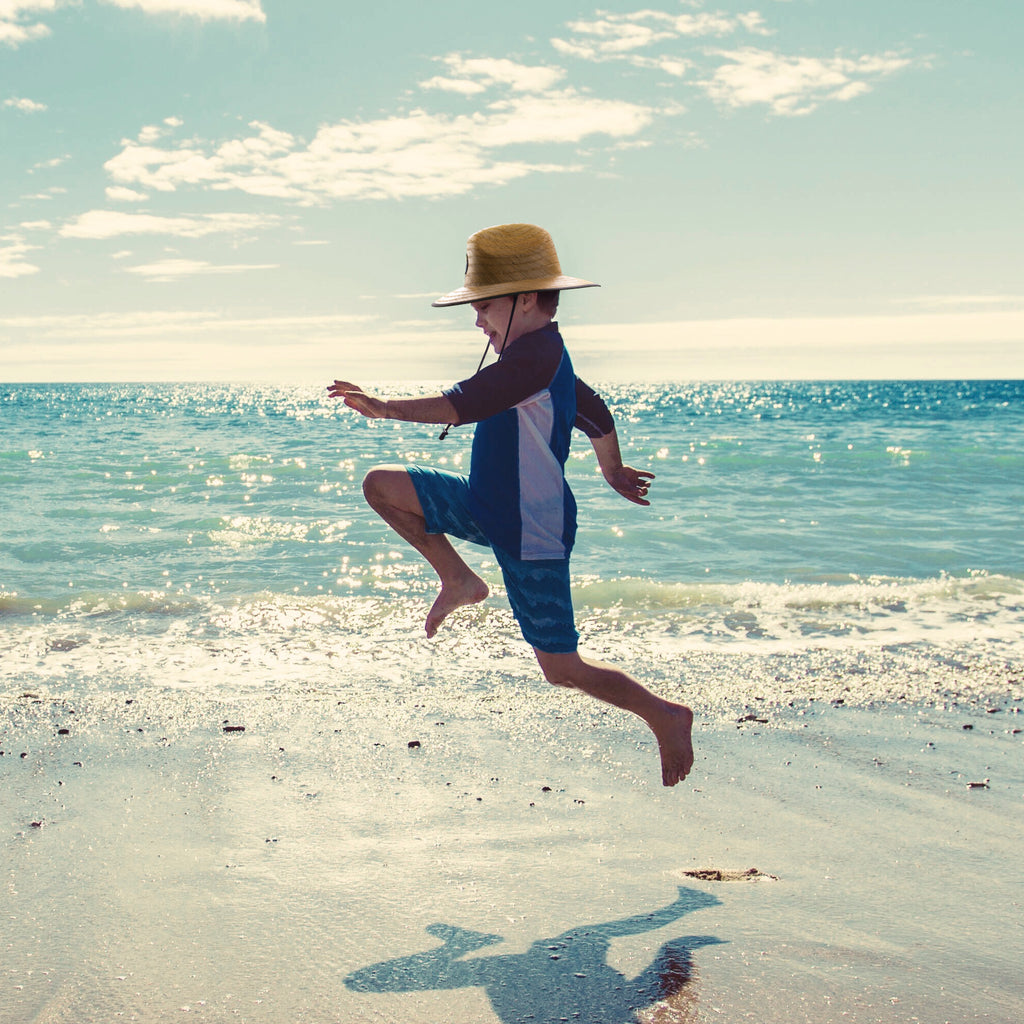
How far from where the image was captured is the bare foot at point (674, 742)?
3295 millimetres

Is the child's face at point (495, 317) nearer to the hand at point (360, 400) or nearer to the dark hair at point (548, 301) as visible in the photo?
the dark hair at point (548, 301)

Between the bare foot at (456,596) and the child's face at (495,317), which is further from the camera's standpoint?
the bare foot at (456,596)

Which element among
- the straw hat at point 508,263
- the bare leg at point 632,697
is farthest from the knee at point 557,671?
the straw hat at point 508,263

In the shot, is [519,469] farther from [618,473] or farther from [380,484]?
[618,473]

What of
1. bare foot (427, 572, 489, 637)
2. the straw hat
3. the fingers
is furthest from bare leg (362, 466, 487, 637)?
the straw hat

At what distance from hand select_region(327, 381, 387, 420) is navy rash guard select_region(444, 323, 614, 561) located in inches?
13.9

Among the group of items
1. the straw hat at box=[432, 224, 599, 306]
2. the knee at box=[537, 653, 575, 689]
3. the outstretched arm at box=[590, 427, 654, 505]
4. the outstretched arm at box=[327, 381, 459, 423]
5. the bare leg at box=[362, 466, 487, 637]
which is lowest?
the knee at box=[537, 653, 575, 689]

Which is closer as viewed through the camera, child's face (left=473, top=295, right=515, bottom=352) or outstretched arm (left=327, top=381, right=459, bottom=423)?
outstretched arm (left=327, top=381, right=459, bottom=423)

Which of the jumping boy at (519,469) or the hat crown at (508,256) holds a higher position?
the hat crown at (508,256)

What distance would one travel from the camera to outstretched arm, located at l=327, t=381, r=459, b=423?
7.75ft

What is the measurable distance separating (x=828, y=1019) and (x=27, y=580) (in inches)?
356

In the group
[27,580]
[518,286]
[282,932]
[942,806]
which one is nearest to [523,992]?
[282,932]

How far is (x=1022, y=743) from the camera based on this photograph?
4652 millimetres

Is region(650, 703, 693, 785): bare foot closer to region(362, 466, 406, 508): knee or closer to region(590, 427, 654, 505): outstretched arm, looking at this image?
region(590, 427, 654, 505): outstretched arm
